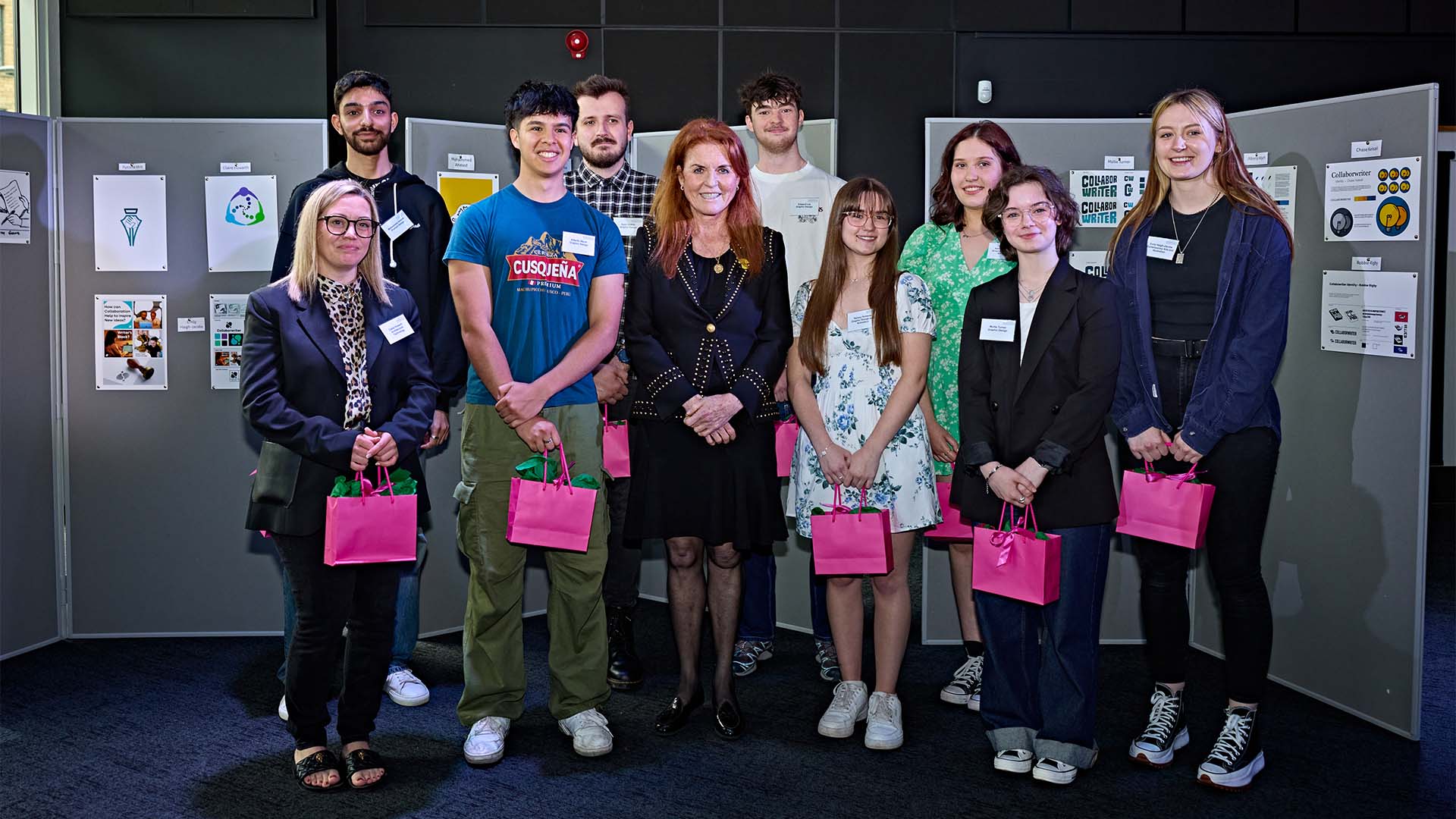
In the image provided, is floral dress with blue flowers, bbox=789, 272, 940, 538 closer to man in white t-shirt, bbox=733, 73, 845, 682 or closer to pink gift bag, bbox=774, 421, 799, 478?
pink gift bag, bbox=774, 421, 799, 478

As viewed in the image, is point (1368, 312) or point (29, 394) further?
point (29, 394)

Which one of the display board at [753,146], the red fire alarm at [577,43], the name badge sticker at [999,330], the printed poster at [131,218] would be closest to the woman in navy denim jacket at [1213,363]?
the name badge sticker at [999,330]

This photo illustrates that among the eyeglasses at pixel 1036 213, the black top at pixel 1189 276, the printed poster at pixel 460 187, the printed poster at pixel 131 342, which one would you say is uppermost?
the printed poster at pixel 460 187

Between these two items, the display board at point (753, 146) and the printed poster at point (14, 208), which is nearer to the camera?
the printed poster at point (14, 208)

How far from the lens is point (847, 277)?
3117 millimetres

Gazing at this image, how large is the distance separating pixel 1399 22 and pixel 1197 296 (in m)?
4.89

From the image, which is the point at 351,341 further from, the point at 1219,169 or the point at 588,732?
the point at 1219,169

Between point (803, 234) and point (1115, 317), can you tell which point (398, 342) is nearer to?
point (803, 234)

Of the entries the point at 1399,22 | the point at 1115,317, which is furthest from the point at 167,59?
the point at 1399,22

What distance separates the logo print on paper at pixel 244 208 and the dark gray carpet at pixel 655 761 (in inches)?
62.0

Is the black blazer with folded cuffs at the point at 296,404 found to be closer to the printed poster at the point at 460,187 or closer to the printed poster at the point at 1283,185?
the printed poster at the point at 460,187

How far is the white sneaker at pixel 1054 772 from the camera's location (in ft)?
9.25

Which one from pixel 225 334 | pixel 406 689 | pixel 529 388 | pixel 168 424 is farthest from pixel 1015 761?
pixel 168 424

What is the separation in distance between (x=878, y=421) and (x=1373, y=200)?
5.28ft
